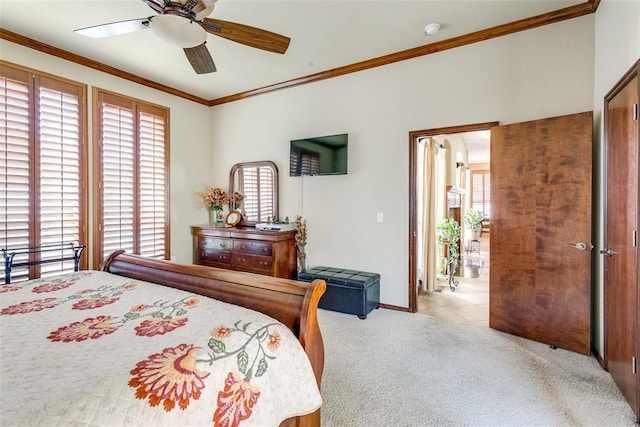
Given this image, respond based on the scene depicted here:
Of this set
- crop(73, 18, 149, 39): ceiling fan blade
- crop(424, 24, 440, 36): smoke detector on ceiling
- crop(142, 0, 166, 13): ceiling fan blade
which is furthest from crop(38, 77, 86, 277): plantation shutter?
crop(424, 24, 440, 36): smoke detector on ceiling

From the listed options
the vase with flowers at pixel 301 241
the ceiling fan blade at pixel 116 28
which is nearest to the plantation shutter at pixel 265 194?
the vase with flowers at pixel 301 241

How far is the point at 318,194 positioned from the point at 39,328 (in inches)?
126

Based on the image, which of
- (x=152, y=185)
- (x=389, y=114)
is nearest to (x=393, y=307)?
(x=389, y=114)

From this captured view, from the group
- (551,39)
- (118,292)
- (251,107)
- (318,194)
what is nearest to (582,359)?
(551,39)

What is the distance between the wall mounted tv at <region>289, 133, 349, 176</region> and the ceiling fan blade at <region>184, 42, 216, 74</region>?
1.67m

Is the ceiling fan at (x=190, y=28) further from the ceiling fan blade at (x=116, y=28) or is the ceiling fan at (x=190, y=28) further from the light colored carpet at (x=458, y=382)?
the light colored carpet at (x=458, y=382)

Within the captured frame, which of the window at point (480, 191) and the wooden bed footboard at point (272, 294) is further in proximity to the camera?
the window at point (480, 191)

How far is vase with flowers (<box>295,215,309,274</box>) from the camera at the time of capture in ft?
13.7

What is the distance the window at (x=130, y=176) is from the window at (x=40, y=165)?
0.20 m

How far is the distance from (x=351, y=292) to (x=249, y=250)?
1.53 meters

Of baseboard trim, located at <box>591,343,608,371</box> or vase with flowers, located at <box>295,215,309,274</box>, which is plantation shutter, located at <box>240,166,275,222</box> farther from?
baseboard trim, located at <box>591,343,608,371</box>

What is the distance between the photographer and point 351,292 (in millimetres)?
3395

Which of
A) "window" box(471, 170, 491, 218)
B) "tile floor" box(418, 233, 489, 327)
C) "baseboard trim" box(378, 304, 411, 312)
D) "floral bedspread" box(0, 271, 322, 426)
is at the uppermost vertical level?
"window" box(471, 170, 491, 218)

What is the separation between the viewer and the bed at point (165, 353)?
85cm
